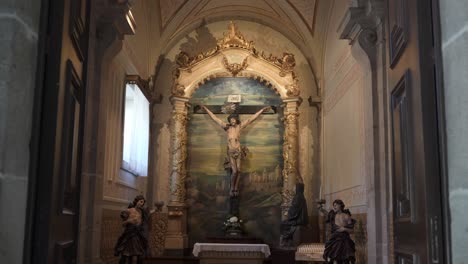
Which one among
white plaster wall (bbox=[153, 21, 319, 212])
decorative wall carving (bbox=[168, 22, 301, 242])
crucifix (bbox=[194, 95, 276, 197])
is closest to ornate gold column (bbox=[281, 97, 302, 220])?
decorative wall carving (bbox=[168, 22, 301, 242])

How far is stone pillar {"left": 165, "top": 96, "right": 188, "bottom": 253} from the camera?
41.5ft

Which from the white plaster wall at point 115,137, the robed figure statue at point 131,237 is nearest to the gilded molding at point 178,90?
the white plaster wall at point 115,137

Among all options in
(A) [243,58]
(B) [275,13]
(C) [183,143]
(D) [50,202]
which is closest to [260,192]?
(C) [183,143]

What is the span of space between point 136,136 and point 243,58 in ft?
11.3

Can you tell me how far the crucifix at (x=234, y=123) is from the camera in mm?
12922

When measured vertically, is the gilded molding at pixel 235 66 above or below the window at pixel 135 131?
above

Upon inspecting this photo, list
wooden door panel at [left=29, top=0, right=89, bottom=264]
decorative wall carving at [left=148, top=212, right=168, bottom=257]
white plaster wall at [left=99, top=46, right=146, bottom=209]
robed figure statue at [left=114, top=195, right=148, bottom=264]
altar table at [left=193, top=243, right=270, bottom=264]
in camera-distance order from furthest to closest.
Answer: decorative wall carving at [left=148, top=212, right=168, bottom=257], altar table at [left=193, top=243, right=270, bottom=264], white plaster wall at [left=99, top=46, right=146, bottom=209], robed figure statue at [left=114, top=195, right=148, bottom=264], wooden door panel at [left=29, top=0, right=89, bottom=264]

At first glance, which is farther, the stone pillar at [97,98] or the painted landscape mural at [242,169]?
the painted landscape mural at [242,169]

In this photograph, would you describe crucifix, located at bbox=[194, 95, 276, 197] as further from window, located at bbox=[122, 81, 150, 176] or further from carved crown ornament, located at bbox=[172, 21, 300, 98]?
window, located at bbox=[122, 81, 150, 176]

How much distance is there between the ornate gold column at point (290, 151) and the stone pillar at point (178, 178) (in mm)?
2251

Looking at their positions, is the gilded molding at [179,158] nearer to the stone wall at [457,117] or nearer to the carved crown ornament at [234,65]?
the carved crown ornament at [234,65]

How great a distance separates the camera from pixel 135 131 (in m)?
11.2

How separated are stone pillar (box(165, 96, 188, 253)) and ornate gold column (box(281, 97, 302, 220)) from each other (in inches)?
88.6

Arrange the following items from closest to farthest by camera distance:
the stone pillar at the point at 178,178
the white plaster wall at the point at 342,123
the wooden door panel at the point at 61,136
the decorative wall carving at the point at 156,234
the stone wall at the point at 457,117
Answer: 1. the stone wall at the point at 457,117
2. the wooden door panel at the point at 61,136
3. the white plaster wall at the point at 342,123
4. the decorative wall carving at the point at 156,234
5. the stone pillar at the point at 178,178
